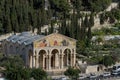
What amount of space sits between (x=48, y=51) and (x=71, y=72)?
549 cm

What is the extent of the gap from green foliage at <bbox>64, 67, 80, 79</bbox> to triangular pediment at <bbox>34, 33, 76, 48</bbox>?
448cm

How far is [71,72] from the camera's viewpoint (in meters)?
56.1

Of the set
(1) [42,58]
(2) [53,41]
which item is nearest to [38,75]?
(1) [42,58]

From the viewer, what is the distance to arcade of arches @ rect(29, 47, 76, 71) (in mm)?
60406

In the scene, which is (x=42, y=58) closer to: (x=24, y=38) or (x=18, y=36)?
(x=24, y=38)

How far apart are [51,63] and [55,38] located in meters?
2.91

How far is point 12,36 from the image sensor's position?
218 feet

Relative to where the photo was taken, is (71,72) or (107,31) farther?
(107,31)

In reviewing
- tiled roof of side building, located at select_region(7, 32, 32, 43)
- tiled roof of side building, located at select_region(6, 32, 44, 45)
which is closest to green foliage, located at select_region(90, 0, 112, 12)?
tiled roof of side building, located at select_region(6, 32, 44, 45)

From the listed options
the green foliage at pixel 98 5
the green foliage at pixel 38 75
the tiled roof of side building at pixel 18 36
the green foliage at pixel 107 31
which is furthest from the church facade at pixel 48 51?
the green foliage at pixel 98 5

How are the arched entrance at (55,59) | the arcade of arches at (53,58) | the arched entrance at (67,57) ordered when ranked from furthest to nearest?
the arched entrance at (67,57) → the arched entrance at (55,59) → the arcade of arches at (53,58)

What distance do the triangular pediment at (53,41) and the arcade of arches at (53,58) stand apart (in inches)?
20.1

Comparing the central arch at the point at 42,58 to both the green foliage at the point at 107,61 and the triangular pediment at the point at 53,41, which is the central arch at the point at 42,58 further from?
the green foliage at the point at 107,61

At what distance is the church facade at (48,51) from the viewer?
198 feet
